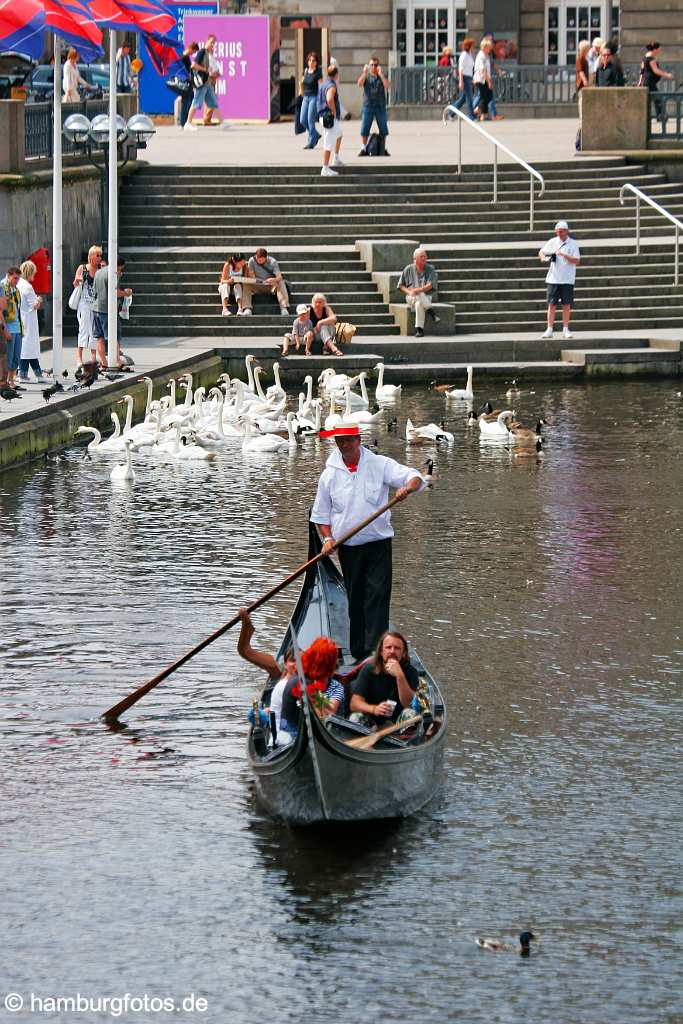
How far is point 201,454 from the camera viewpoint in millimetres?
22016

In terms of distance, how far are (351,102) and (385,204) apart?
48.5ft

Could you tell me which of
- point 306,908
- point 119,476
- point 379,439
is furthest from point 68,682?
point 379,439

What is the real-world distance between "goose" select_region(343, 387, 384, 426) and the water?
16.2 feet

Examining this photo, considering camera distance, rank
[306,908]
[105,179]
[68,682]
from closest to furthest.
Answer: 1. [306,908]
2. [68,682]
3. [105,179]

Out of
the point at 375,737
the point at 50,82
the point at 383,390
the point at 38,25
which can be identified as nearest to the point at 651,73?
the point at 50,82

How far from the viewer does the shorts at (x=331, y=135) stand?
114 ft

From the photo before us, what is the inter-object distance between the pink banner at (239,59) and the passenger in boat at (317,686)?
3679 cm

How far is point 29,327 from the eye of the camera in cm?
2448

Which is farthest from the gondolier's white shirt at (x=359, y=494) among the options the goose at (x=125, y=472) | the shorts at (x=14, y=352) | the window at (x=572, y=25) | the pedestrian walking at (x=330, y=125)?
the window at (x=572, y=25)

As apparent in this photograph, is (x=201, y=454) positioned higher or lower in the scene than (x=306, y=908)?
higher

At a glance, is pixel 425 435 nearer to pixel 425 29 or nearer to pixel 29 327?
pixel 29 327

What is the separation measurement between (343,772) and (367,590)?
8.09ft

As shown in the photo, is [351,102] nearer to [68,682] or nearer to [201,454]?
[201,454]

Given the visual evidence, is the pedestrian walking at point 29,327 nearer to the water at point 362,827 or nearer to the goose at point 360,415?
the goose at point 360,415
